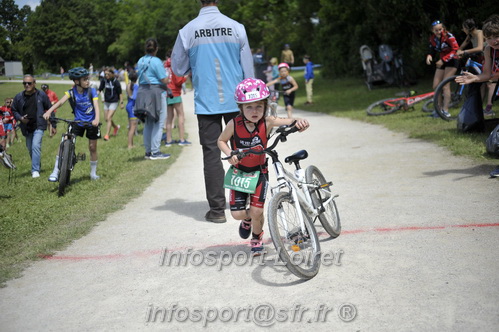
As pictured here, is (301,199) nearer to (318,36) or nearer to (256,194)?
(256,194)

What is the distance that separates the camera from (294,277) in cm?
479

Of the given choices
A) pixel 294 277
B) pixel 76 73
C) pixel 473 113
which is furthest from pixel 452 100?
pixel 294 277

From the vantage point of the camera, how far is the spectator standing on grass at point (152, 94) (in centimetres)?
1159

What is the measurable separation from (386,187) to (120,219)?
348 centimetres

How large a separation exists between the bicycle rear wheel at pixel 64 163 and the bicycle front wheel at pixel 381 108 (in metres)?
8.88

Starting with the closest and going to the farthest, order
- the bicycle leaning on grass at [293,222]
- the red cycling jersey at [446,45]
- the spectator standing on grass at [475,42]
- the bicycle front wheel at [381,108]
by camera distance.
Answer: the bicycle leaning on grass at [293,222]
the spectator standing on grass at [475,42]
the red cycling jersey at [446,45]
the bicycle front wheel at [381,108]

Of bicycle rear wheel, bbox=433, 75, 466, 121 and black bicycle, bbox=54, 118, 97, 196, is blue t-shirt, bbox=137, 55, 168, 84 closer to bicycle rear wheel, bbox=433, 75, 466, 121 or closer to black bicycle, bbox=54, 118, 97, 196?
black bicycle, bbox=54, 118, 97, 196

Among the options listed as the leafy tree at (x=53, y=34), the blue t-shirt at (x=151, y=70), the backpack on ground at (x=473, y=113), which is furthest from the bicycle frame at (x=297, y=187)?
the blue t-shirt at (x=151, y=70)

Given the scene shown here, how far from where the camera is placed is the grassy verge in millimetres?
6301

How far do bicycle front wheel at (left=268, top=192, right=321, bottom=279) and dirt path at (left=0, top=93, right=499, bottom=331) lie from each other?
15cm

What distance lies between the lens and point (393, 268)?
15.4 feet

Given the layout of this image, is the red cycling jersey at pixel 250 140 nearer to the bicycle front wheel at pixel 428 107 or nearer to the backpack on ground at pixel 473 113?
the backpack on ground at pixel 473 113

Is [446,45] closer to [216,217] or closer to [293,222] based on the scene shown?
[216,217]

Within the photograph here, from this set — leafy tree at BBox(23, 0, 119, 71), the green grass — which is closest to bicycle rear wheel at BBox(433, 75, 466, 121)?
the green grass
